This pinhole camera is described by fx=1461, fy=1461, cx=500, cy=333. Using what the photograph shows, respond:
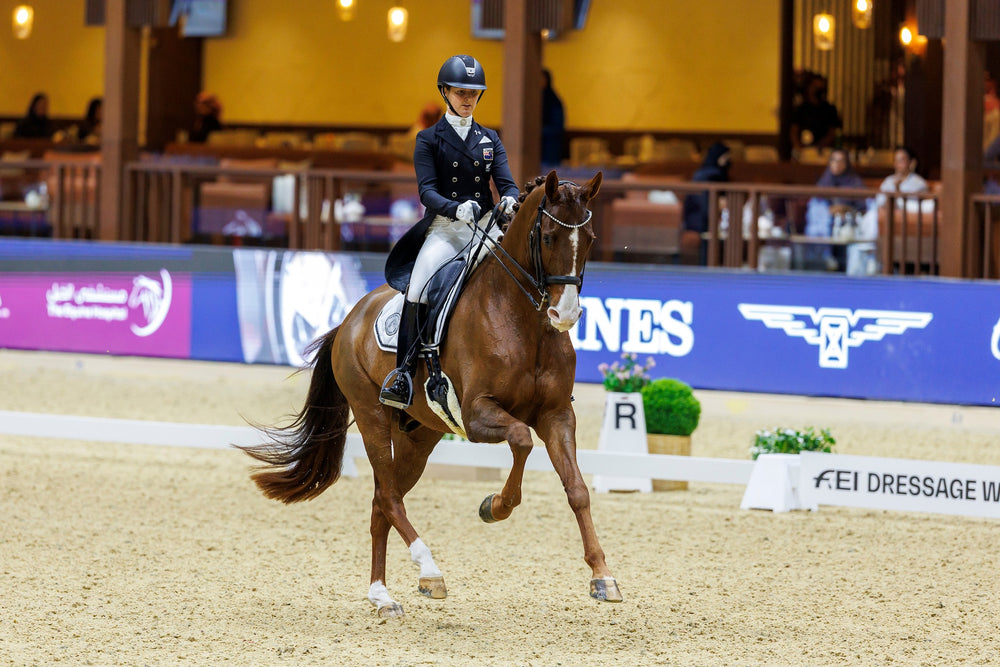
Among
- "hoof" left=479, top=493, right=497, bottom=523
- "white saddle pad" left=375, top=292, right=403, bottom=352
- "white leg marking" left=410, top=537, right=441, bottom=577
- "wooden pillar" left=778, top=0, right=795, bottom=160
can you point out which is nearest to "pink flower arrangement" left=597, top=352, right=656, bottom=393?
"white saddle pad" left=375, top=292, right=403, bottom=352

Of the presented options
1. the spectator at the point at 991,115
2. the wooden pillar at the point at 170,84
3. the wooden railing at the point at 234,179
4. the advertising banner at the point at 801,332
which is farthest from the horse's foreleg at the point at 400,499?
the wooden pillar at the point at 170,84

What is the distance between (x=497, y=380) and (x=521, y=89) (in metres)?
8.56

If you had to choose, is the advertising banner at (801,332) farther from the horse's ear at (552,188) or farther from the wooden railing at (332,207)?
the horse's ear at (552,188)

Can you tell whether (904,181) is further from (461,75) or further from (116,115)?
(116,115)

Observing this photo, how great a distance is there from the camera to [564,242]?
223 inches

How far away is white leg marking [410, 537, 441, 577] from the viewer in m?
6.18

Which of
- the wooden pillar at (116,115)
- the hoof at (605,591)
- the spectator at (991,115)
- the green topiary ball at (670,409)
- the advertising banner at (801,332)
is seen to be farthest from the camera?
the spectator at (991,115)

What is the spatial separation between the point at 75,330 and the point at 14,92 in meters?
12.2

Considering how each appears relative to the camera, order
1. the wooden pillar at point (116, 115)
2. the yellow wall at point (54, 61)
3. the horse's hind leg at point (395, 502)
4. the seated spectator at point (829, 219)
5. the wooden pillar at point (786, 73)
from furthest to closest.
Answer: the yellow wall at point (54, 61), the wooden pillar at point (786, 73), the wooden pillar at point (116, 115), the seated spectator at point (829, 219), the horse's hind leg at point (395, 502)

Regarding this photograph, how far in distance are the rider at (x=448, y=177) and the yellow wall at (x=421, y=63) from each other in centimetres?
1484

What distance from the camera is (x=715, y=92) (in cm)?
2114

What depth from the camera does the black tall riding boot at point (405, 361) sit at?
6434mm

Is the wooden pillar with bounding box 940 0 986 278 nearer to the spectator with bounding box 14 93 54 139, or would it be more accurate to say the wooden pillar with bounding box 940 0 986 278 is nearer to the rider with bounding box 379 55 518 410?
the rider with bounding box 379 55 518 410

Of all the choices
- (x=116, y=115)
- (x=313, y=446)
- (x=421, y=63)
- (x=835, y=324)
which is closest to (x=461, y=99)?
(x=313, y=446)
